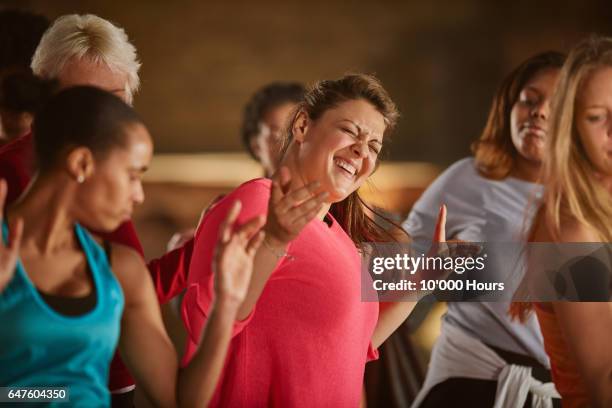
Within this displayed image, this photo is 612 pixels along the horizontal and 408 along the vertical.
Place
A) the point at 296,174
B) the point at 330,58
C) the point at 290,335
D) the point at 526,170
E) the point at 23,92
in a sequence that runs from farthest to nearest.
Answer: the point at 330,58 → the point at 526,170 → the point at 296,174 → the point at 290,335 → the point at 23,92

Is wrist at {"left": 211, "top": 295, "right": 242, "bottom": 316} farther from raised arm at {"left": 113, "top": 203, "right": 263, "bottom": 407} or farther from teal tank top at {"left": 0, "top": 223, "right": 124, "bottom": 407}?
teal tank top at {"left": 0, "top": 223, "right": 124, "bottom": 407}

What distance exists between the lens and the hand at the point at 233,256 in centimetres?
109

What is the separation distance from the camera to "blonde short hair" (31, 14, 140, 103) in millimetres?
1399

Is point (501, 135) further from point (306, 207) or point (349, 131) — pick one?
point (306, 207)

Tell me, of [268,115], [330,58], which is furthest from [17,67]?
[330,58]

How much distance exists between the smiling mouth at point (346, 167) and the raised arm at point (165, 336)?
0.90 ft

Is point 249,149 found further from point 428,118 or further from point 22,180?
point 428,118

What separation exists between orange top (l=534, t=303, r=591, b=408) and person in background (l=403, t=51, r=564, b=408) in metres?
0.36

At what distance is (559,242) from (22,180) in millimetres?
915

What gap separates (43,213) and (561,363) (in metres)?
0.97

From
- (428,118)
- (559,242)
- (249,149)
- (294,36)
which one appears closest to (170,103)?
(294,36)

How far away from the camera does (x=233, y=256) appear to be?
1.10 meters

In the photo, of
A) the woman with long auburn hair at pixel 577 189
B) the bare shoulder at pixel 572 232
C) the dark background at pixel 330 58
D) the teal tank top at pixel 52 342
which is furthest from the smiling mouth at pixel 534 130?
the dark background at pixel 330 58

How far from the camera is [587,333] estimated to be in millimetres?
1451
